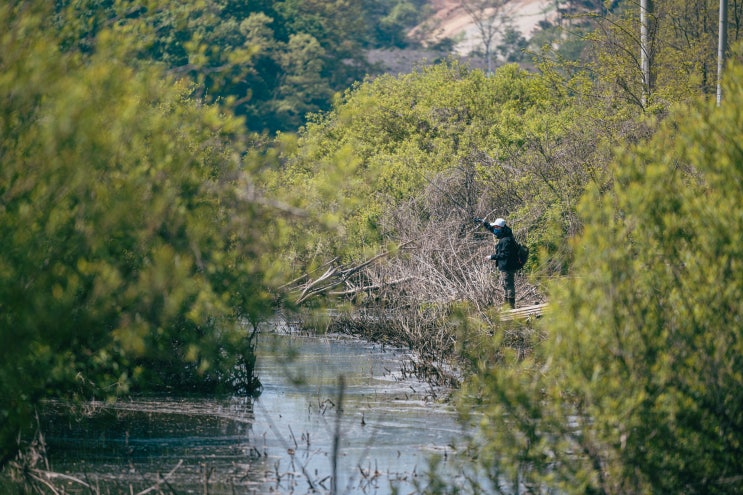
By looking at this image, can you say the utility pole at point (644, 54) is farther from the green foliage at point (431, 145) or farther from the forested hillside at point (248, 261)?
the forested hillside at point (248, 261)

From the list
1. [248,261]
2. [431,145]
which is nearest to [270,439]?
[248,261]

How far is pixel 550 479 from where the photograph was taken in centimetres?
752

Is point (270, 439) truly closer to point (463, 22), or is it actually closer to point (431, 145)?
point (431, 145)

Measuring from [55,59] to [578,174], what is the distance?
15.8m

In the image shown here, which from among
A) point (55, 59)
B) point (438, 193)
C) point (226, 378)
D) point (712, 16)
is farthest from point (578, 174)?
point (712, 16)

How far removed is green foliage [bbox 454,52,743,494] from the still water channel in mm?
1968

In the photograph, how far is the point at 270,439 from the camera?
525 inches

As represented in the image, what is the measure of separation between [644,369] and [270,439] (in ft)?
21.5

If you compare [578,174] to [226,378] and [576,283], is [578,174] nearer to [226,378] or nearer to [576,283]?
[226,378]

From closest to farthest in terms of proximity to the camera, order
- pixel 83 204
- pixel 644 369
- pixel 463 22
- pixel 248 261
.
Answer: pixel 83 204, pixel 644 369, pixel 248 261, pixel 463 22

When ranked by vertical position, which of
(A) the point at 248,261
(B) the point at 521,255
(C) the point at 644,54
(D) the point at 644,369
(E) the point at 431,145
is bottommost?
(E) the point at 431,145

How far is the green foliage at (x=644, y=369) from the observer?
7.52 m

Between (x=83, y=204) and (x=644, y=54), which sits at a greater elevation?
(x=83, y=204)

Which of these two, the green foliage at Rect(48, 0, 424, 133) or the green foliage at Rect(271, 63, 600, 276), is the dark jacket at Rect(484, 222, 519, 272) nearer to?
→ the green foliage at Rect(271, 63, 600, 276)
